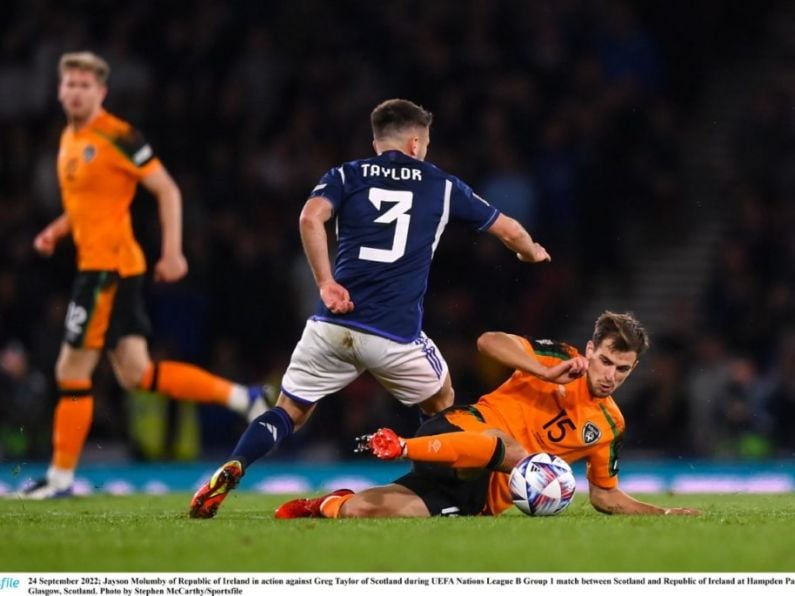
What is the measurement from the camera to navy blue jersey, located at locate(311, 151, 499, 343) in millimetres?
7281

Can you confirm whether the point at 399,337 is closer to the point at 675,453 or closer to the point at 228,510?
the point at 228,510

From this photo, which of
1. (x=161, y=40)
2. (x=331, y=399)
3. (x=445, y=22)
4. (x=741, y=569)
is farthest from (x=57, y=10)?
(x=741, y=569)

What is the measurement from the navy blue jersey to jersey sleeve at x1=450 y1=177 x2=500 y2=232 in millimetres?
65

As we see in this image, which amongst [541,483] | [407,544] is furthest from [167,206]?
[407,544]

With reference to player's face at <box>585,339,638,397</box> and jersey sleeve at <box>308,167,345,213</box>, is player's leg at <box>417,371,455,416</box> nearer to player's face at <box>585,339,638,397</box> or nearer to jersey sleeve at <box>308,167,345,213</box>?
player's face at <box>585,339,638,397</box>

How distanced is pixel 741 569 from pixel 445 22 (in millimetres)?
12072

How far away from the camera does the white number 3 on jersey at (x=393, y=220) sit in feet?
23.9

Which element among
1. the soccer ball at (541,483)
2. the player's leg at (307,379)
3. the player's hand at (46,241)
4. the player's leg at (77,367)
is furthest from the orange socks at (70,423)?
the soccer ball at (541,483)

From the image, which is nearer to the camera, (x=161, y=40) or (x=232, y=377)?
(x=232, y=377)

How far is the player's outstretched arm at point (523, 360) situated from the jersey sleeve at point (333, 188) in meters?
0.94

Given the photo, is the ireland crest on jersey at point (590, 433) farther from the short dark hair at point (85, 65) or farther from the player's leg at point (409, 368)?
the short dark hair at point (85, 65)

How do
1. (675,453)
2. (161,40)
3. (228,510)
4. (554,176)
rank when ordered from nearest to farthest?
1. (228,510)
2. (675,453)
3. (554,176)
4. (161,40)

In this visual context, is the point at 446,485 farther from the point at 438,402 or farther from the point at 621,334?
the point at 621,334

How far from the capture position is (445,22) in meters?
16.6
